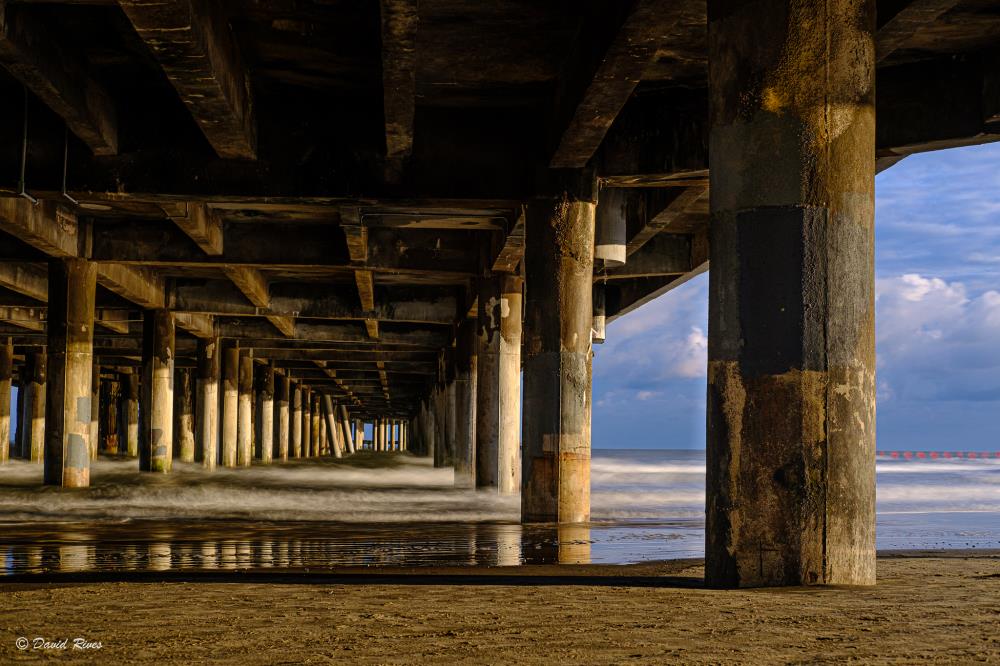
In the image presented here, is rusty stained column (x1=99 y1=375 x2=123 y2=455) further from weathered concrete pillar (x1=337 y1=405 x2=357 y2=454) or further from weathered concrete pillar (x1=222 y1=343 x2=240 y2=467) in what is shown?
weathered concrete pillar (x1=337 y1=405 x2=357 y2=454)

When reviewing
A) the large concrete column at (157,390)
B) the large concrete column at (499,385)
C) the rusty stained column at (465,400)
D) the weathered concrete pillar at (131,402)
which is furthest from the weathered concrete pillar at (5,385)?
the large concrete column at (499,385)

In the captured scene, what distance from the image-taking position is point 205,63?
8.43m

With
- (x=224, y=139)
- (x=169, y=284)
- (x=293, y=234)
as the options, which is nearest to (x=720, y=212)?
(x=224, y=139)

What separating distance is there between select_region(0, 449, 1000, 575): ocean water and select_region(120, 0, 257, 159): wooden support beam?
3655 millimetres

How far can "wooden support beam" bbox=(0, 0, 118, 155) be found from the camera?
8.43m

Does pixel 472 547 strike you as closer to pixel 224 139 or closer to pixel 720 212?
pixel 720 212

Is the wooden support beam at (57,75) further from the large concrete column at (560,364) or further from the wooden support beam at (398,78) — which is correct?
the large concrete column at (560,364)

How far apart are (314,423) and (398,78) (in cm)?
6234

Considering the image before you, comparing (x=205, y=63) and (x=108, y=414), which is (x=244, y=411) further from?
(x=205, y=63)

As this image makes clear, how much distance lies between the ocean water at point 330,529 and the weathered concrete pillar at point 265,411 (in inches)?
865

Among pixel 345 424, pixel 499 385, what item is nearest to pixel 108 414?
pixel 345 424

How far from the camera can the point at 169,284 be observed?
22.6m

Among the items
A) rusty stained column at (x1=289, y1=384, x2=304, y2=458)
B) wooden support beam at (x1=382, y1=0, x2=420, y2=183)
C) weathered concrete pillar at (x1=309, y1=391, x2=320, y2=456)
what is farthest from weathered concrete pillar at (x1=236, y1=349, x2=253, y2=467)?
weathered concrete pillar at (x1=309, y1=391, x2=320, y2=456)

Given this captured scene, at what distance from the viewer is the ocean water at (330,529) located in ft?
23.7
